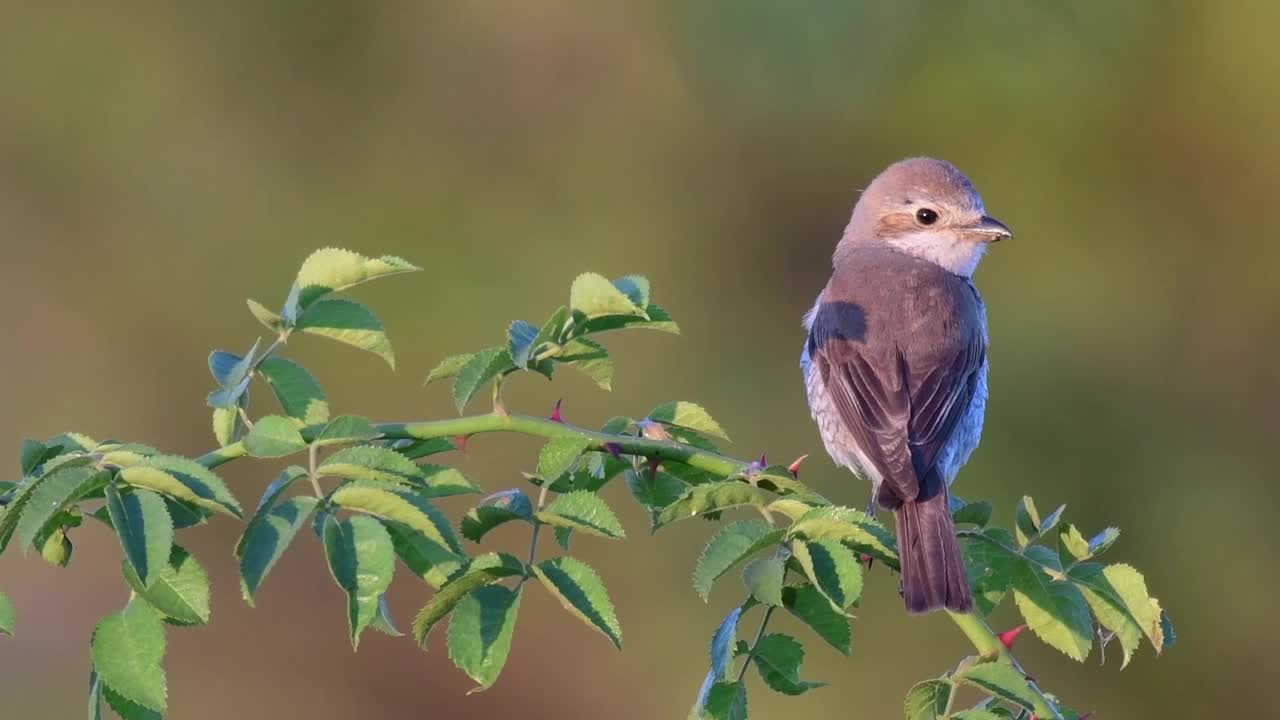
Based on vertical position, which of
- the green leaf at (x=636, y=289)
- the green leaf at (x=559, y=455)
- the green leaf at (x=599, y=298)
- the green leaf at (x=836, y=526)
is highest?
the green leaf at (x=636, y=289)

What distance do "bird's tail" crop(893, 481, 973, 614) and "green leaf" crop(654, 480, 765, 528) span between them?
59 cm

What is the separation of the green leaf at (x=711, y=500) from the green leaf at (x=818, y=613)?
187 millimetres

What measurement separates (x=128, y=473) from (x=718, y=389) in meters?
6.17

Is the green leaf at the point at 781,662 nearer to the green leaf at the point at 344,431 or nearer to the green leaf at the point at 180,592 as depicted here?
the green leaf at the point at 344,431

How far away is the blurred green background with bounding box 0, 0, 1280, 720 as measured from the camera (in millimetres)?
8305

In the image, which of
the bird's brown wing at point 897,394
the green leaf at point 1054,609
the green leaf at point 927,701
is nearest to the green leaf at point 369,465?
the green leaf at point 927,701

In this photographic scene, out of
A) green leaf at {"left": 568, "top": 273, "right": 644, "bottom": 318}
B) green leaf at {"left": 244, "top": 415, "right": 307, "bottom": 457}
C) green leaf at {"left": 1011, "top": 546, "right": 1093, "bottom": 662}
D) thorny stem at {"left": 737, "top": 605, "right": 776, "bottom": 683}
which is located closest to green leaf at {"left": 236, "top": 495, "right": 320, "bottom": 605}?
green leaf at {"left": 244, "top": 415, "right": 307, "bottom": 457}

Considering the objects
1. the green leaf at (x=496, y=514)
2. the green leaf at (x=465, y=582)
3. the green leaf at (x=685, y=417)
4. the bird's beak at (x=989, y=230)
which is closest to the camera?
the green leaf at (x=465, y=582)

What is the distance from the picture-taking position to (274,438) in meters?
2.77

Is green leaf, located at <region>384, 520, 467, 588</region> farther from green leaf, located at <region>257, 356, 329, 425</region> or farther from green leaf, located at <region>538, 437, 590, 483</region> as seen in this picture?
green leaf, located at <region>257, 356, 329, 425</region>

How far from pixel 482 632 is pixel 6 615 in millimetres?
763

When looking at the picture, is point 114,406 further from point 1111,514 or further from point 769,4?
point 1111,514

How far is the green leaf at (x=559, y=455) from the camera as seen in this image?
3.00m

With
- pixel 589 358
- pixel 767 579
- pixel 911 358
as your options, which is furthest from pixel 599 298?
pixel 911 358
